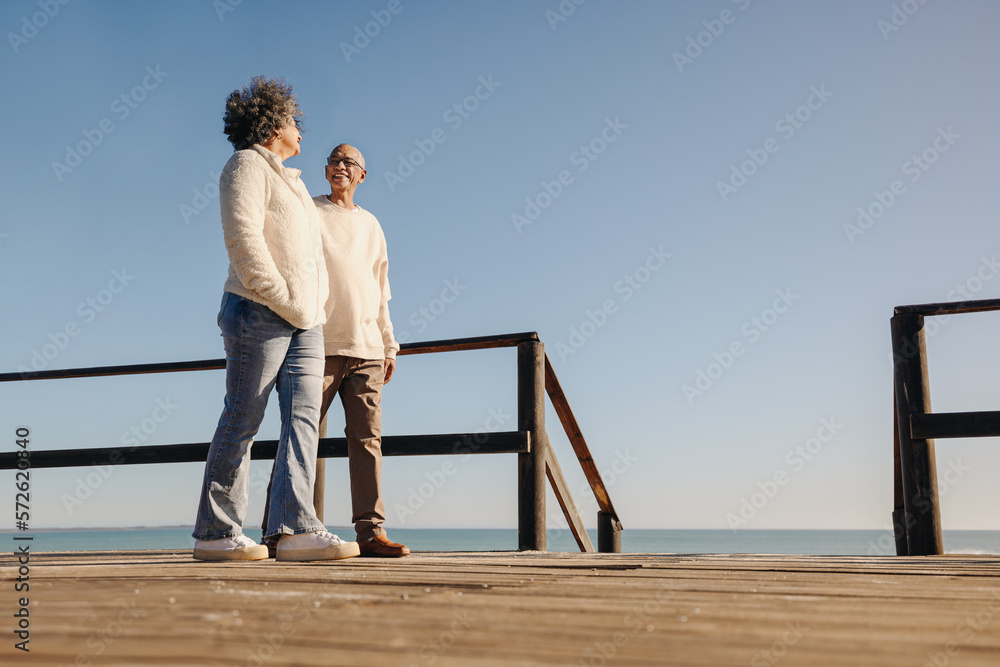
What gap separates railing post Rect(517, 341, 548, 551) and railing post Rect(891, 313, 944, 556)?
62.2 inches

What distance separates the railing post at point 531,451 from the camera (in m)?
3.63

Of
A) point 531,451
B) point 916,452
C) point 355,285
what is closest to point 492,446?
point 531,451

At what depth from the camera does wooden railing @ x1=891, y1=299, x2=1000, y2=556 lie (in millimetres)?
3193

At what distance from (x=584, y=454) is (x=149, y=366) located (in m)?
2.54

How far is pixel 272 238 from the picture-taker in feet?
9.23

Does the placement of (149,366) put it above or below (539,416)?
above

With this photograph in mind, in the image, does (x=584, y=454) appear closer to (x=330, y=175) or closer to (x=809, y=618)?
(x=330, y=175)

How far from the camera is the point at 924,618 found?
3.68 feet

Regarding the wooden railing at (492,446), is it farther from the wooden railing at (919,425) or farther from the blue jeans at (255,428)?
the wooden railing at (919,425)

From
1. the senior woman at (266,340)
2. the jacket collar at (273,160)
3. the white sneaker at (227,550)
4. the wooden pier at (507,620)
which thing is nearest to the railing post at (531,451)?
the senior woman at (266,340)

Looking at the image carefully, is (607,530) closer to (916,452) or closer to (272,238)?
(916,452)

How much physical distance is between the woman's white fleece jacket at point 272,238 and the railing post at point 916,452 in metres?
2.50

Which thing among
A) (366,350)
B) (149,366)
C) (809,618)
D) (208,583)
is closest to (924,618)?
(809,618)

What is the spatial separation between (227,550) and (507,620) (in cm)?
178
